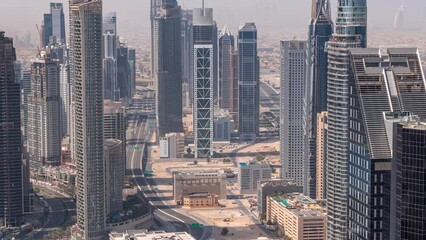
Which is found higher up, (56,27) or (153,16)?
(153,16)

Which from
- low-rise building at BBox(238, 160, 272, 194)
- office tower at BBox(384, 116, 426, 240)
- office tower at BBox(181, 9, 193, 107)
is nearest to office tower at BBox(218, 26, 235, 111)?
office tower at BBox(181, 9, 193, 107)

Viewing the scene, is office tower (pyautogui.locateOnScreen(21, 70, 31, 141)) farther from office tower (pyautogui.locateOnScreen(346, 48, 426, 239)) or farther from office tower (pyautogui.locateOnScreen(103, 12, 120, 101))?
office tower (pyautogui.locateOnScreen(346, 48, 426, 239))

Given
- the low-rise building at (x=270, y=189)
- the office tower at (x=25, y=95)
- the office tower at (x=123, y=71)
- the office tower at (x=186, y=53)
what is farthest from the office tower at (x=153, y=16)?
the low-rise building at (x=270, y=189)

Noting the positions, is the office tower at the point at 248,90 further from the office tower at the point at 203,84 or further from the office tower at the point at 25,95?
the office tower at the point at 25,95

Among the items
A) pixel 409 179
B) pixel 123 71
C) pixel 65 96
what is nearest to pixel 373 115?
pixel 409 179

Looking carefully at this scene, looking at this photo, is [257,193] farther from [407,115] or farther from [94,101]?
[407,115]

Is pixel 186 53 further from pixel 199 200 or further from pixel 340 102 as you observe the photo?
pixel 340 102
